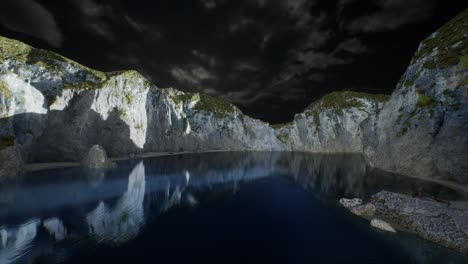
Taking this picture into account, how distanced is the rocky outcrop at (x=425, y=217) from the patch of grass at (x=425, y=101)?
4341 cm

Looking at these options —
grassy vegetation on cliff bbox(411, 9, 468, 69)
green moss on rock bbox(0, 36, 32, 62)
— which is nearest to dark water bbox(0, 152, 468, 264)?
grassy vegetation on cliff bbox(411, 9, 468, 69)

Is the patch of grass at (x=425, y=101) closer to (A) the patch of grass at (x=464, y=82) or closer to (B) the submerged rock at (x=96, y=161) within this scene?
(A) the patch of grass at (x=464, y=82)

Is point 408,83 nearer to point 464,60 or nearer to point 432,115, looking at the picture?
point 464,60

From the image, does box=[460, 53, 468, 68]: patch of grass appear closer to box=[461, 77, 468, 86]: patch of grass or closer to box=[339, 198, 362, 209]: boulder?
box=[461, 77, 468, 86]: patch of grass

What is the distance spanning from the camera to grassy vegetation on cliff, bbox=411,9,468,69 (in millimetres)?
55438

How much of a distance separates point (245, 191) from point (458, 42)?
71.1 m

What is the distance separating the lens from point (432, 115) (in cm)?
5566

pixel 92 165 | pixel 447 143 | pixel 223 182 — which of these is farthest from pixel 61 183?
pixel 447 143

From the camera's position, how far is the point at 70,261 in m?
15.8

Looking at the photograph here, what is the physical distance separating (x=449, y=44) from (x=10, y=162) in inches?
4680

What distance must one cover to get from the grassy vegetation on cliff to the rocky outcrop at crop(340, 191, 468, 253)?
48.0 metres

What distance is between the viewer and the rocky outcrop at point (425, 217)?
20.9 meters

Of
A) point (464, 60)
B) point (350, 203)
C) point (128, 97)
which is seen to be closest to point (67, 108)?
point (128, 97)

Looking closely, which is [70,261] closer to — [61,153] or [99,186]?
[99,186]
